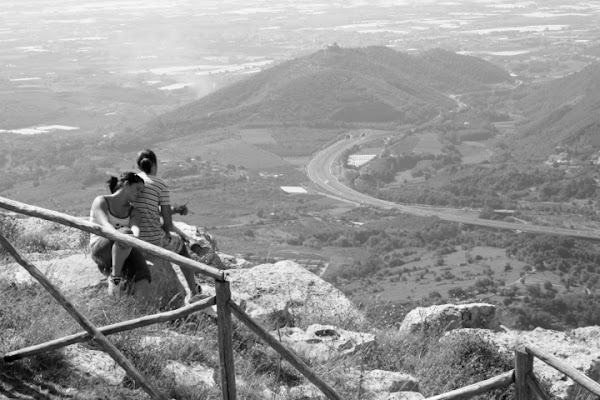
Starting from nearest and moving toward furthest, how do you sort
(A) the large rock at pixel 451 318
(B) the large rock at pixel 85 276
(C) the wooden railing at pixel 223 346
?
(C) the wooden railing at pixel 223 346 < (B) the large rock at pixel 85 276 < (A) the large rock at pixel 451 318

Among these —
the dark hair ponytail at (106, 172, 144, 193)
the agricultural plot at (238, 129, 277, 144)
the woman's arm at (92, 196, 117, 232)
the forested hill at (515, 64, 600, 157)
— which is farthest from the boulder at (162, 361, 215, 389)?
the agricultural plot at (238, 129, 277, 144)

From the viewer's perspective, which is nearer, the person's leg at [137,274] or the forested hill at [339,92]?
the person's leg at [137,274]

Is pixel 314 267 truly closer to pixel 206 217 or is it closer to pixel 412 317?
pixel 206 217

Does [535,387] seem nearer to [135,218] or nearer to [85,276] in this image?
[135,218]

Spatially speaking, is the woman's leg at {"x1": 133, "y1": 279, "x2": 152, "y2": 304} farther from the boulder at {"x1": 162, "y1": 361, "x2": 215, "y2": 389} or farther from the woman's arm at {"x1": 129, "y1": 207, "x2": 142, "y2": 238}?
the boulder at {"x1": 162, "y1": 361, "x2": 215, "y2": 389}

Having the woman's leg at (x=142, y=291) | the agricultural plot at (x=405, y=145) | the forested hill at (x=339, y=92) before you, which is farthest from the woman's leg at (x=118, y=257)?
the forested hill at (x=339, y=92)

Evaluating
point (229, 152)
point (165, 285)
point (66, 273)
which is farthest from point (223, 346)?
point (229, 152)

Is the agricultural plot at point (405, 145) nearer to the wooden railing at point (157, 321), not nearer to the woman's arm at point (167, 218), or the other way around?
the woman's arm at point (167, 218)
